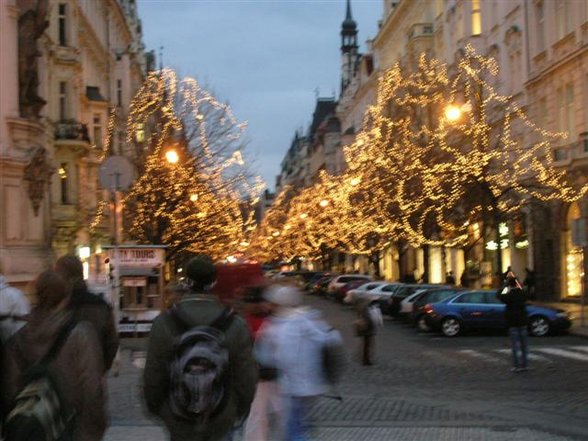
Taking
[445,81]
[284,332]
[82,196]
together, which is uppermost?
[445,81]

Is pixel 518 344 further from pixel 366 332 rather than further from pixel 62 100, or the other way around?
pixel 62 100

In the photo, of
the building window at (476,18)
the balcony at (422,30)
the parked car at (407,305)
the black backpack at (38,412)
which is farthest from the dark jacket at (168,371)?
the balcony at (422,30)

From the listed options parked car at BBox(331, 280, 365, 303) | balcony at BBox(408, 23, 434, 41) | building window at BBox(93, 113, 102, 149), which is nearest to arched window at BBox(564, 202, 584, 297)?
parked car at BBox(331, 280, 365, 303)

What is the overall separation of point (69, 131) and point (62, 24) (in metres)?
5.28

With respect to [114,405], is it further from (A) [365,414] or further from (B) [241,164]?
(B) [241,164]

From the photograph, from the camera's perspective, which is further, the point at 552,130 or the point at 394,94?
the point at 394,94

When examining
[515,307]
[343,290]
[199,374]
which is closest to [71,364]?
[199,374]

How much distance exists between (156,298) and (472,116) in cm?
1699

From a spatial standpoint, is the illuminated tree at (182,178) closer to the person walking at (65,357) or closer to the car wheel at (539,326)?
the car wheel at (539,326)

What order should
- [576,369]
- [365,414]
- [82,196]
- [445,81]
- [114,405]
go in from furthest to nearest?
[82,196], [445,81], [576,369], [114,405], [365,414]

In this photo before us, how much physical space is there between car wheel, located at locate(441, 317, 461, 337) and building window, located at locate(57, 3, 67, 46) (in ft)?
87.5

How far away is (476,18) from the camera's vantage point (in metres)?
57.2

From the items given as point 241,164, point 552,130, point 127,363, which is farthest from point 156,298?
point 552,130

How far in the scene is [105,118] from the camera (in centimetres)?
5906
